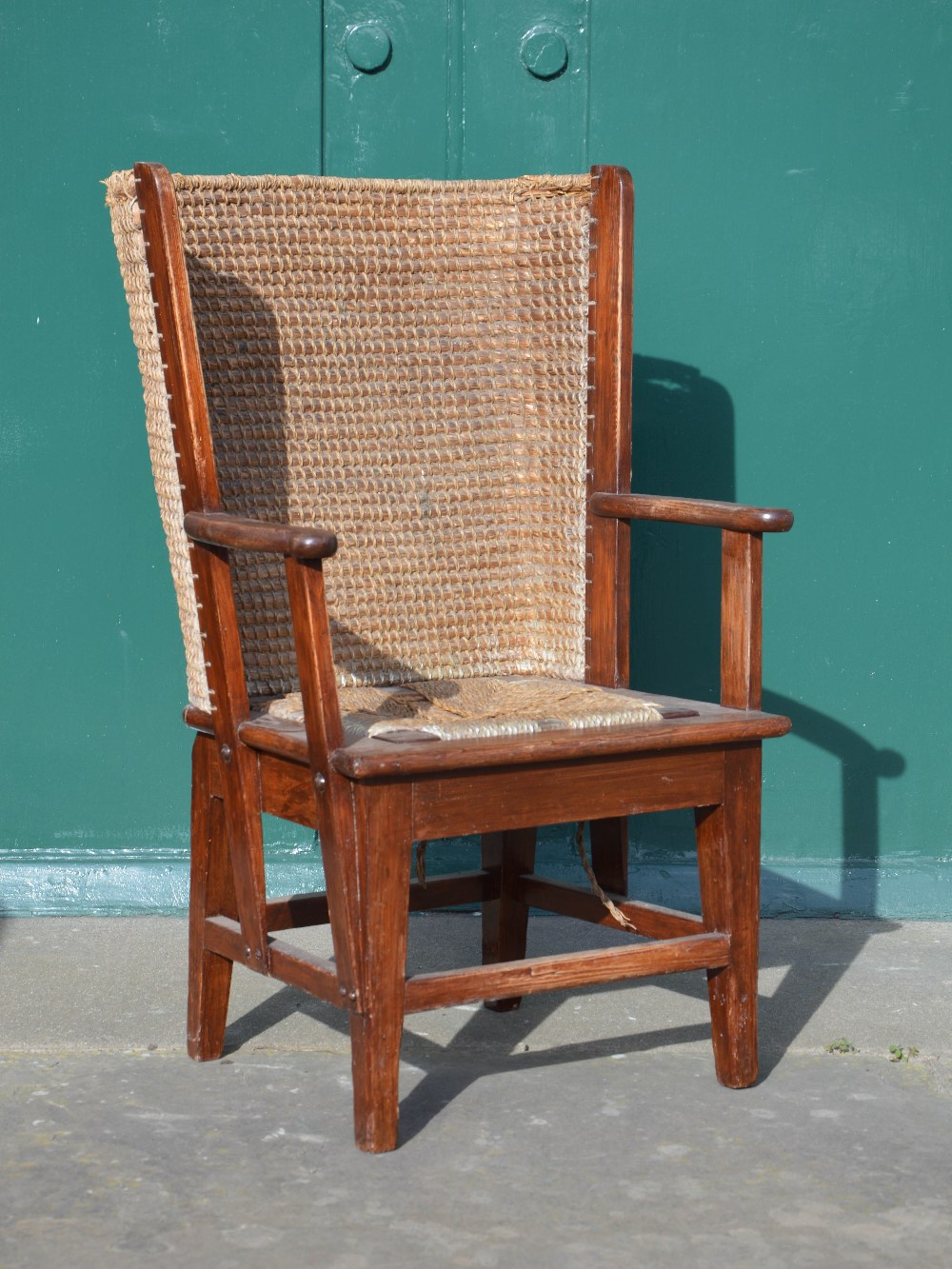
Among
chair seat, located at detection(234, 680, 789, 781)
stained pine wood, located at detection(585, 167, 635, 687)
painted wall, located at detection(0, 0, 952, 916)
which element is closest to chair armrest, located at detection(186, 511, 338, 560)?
chair seat, located at detection(234, 680, 789, 781)

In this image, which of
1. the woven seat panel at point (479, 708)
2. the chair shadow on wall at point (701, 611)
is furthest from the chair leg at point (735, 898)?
the chair shadow on wall at point (701, 611)

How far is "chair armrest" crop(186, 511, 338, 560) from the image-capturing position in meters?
2.03

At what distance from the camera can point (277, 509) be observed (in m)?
2.58

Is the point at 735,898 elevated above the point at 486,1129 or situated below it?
above

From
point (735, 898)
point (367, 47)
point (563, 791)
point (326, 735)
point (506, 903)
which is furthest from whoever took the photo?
point (367, 47)

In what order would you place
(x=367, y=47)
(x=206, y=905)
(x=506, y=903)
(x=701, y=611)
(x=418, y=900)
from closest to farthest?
(x=206, y=905), (x=418, y=900), (x=506, y=903), (x=367, y=47), (x=701, y=611)

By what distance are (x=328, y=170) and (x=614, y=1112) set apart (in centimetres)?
181

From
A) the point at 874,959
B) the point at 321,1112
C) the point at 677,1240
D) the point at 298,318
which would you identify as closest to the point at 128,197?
the point at 298,318

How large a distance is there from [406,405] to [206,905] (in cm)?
84

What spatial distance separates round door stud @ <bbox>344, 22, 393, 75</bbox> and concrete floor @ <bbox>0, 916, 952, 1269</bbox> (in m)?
1.63

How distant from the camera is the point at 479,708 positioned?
2.41 m

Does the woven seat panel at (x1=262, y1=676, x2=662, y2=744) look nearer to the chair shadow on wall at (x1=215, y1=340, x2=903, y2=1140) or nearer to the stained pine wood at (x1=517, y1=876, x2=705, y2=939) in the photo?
the stained pine wood at (x1=517, y1=876, x2=705, y2=939)

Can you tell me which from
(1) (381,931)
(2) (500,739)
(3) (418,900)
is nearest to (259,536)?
(2) (500,739)

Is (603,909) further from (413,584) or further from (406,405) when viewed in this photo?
(406,405)
